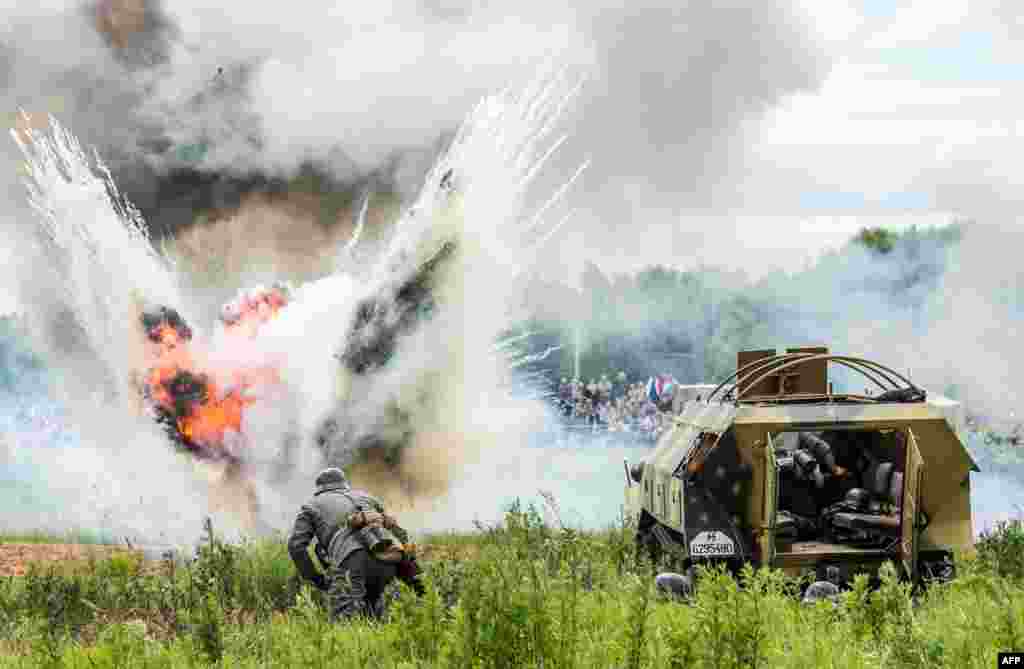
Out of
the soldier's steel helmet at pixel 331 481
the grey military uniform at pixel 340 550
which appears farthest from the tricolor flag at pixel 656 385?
the grey military uniform at pixel 340 550

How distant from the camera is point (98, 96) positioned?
849 inches

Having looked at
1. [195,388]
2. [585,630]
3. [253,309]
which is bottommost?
[585,630]

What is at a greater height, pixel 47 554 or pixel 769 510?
pixel 769 510

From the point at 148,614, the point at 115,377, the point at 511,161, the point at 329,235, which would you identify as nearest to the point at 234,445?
the point at 115,377

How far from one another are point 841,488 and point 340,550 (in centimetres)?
459

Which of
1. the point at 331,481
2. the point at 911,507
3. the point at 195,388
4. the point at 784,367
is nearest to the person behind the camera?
the point at 911,507

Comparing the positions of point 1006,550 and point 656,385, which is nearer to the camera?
point 1006,550

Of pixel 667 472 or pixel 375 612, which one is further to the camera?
pixel 667 472

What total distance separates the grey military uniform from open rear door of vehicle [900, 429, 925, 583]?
385cm

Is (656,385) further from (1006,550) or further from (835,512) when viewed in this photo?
(835,512)

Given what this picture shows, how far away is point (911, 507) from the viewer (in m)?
11.1

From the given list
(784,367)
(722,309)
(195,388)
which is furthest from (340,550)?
(722,309)

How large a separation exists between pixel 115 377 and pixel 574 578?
1386 centimetres

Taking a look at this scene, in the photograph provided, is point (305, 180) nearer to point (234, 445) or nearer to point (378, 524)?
point (234, 445)
